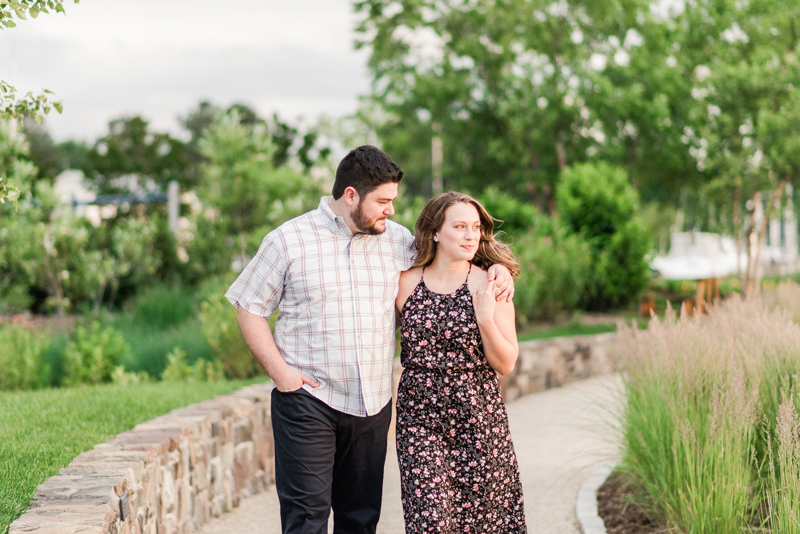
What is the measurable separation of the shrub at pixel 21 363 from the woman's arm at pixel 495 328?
5.34 meters

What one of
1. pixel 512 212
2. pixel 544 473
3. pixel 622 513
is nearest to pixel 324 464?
pixel 622 513

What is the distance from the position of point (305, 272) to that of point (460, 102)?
21759mm

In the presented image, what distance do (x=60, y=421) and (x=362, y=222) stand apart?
2.71 m

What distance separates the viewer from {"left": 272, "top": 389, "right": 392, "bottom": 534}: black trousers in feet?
10.2

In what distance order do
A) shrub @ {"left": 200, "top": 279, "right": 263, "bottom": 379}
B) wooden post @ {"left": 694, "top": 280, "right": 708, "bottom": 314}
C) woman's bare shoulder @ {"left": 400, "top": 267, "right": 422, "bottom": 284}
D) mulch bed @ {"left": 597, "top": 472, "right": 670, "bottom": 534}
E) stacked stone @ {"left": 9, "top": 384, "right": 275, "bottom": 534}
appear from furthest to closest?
shrub @ {"left": 200, "top": 279, "right": 263, "bottom": 379} < wooden post @ {"left": 694, "top": 280, "right": 708, "bottom": 314} < mulch bed @ {"left": 597, "top": 472, "right": 670, "bottom": 534} < woman's bare shoulder @ {"left": 400, "top": 267, "right": 422, "bottom": 284} < stacked stone @ {"left": 9, "top": 384, "right": 275, "bottom": 534}

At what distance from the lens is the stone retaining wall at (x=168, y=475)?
9.92 feet

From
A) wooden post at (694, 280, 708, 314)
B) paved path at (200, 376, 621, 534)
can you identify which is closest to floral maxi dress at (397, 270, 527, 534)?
paved path at (200, 376, 621, 534)

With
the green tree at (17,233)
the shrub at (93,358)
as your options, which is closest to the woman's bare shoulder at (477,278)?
the shrub at (93,358)

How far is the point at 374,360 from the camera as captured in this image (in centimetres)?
320

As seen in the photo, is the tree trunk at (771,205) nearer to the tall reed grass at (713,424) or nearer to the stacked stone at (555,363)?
the stacked stone at (555,363)

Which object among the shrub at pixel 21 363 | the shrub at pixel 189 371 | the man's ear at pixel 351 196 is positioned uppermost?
the man's ear at pixel 351 196

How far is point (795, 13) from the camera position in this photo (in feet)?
46.6

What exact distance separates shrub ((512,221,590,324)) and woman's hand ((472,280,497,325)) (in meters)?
8.13

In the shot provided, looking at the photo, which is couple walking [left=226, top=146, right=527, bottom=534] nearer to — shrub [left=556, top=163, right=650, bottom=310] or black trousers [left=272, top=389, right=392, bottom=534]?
black trousers [left=272, top=389, right=392, bottom=534]
